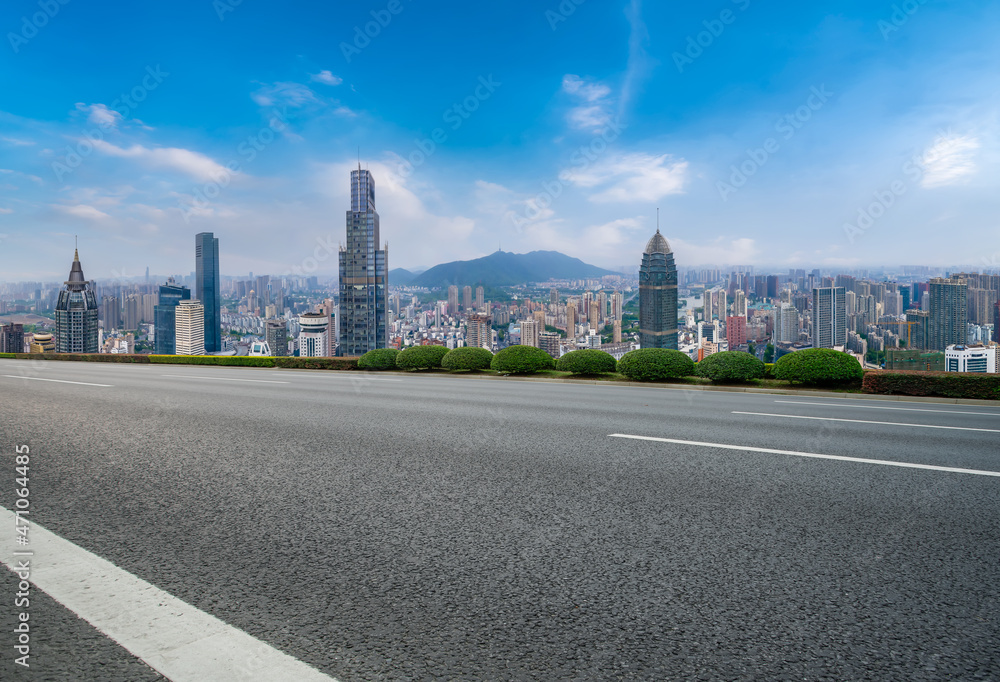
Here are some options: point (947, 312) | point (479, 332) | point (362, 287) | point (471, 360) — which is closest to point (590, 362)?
point (471, 360)

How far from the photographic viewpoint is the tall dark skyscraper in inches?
2491

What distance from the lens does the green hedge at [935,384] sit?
11281mm

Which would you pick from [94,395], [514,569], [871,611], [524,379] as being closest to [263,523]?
[514,569]

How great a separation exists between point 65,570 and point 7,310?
53914 millimetres

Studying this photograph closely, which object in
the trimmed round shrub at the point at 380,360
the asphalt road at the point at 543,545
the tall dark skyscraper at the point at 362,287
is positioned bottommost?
the asphalt road at the point at 543,545

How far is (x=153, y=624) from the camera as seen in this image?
226 cm

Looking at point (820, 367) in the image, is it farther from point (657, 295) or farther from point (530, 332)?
point (657, 295)

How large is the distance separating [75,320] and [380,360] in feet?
109

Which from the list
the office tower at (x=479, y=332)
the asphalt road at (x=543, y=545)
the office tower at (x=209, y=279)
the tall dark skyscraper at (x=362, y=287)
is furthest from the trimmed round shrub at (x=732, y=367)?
the office tower at (x=209, y=279)

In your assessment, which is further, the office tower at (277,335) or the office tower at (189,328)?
the office tower at (277,335)

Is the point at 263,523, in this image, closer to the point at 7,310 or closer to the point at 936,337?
the point at 936,337

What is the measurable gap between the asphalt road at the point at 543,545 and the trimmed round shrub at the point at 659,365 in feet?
25.3

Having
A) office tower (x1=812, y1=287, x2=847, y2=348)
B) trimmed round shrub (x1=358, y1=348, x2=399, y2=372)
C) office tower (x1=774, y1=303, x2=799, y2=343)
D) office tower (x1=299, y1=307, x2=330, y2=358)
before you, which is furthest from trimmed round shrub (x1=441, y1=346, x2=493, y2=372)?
office tower (x1=299, y1=307, x2=330, y2=358)

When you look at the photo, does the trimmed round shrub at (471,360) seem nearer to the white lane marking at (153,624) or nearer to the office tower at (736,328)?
the white lane marking at (153,624)
